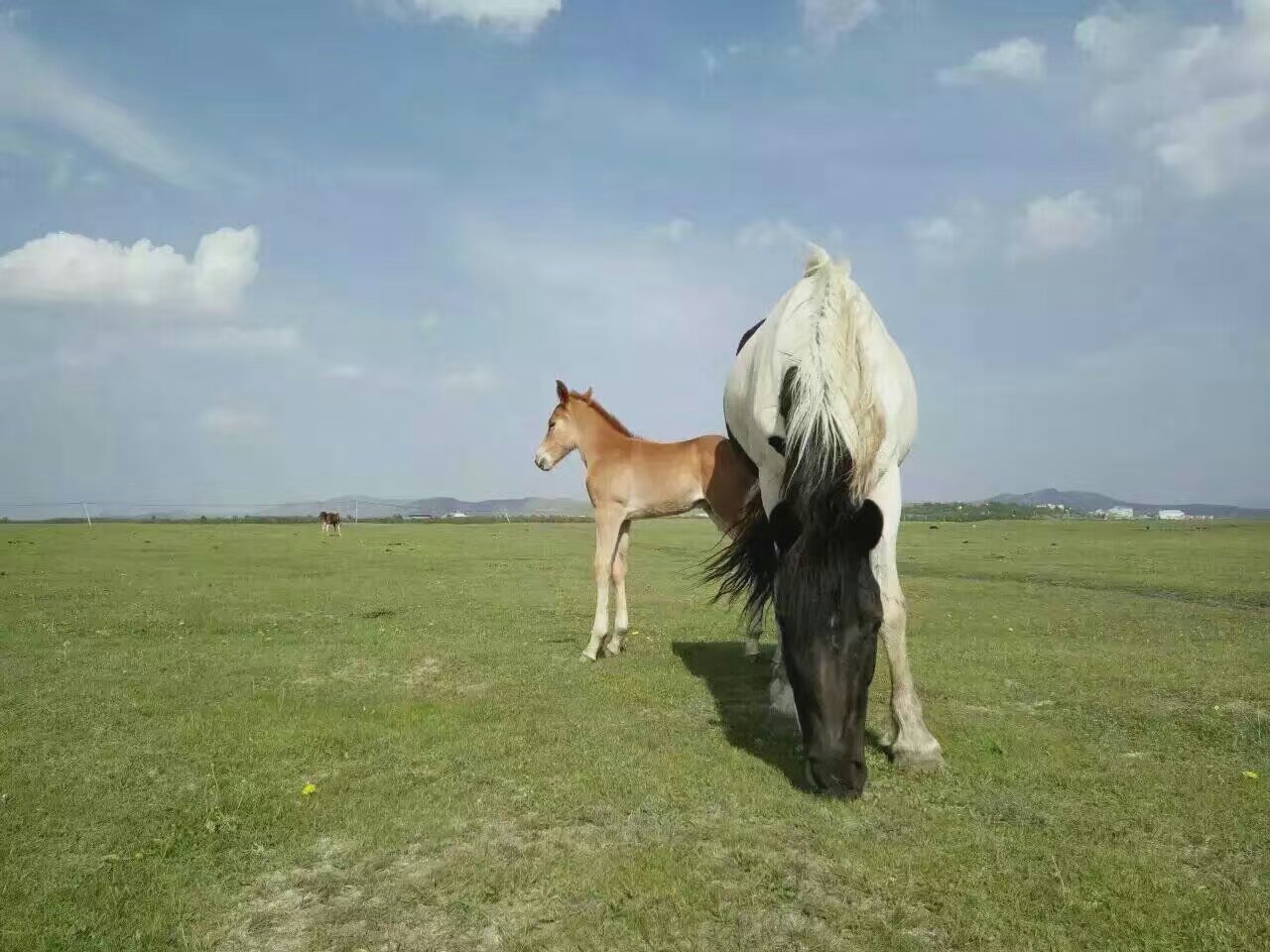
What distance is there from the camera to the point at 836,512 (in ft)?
14.9

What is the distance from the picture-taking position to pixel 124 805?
467 centimetres

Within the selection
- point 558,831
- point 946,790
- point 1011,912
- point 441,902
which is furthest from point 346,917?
point 946,790

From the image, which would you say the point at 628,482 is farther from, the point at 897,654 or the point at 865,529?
the point at 865,529

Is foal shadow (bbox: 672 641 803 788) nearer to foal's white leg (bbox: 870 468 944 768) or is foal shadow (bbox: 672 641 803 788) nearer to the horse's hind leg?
the horse's hind leg

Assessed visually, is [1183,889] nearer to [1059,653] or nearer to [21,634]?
[1059,653]

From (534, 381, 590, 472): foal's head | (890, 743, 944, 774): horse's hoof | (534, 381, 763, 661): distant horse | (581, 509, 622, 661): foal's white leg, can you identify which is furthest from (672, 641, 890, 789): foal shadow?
(534, 381, 590, 472): foal's head

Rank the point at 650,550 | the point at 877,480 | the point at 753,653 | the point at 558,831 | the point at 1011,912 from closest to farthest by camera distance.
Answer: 1. the point at 1011,912
2. the point at 558,831
3. the point at 877,480
4. the point at 753,653
5. the point at 650,550

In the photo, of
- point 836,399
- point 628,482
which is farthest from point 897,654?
point 628,482

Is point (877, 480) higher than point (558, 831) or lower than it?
higher

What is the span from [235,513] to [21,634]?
3270 inches

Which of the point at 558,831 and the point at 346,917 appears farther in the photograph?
the point at 558,831

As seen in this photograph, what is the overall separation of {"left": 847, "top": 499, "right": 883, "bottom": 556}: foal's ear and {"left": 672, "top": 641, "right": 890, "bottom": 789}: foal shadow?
1569mm

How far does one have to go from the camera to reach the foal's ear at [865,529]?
4.41 metres

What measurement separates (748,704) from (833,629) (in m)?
2.89
